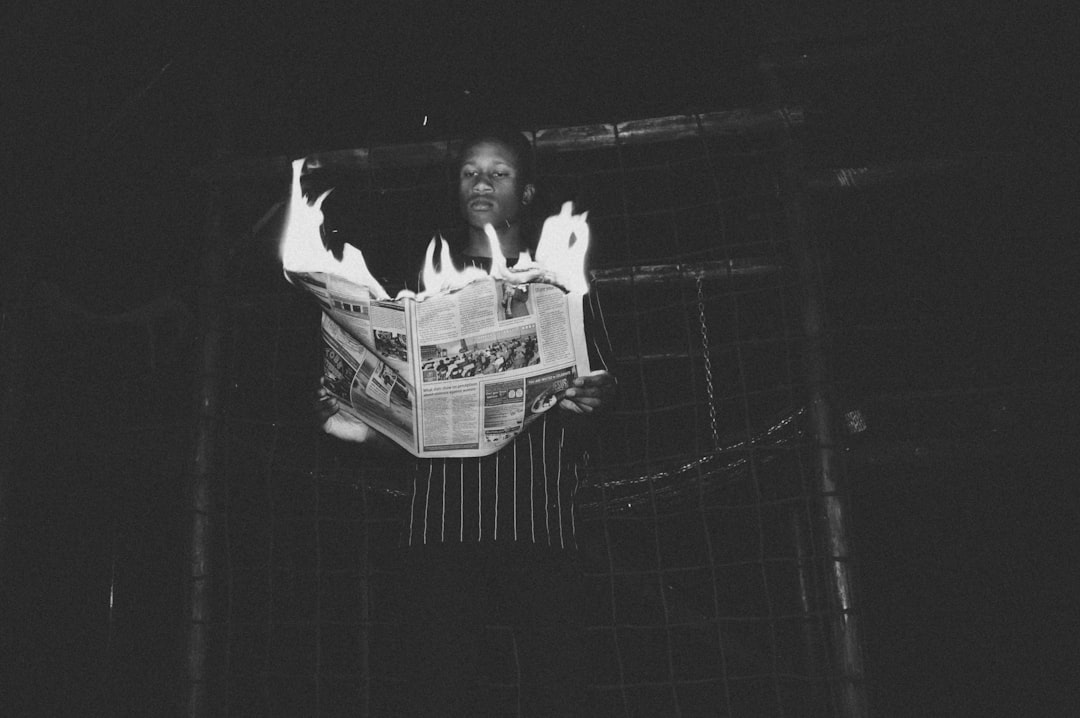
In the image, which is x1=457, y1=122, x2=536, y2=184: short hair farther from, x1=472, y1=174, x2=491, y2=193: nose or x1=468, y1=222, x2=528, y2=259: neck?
x1=468, y1=222, x2=528, y2=259: neck

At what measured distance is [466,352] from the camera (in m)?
1.74

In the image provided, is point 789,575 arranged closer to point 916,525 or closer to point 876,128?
point 916,525

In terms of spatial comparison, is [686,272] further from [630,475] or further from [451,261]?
[451,261]

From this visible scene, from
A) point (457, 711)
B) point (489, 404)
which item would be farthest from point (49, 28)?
point (457, 711)

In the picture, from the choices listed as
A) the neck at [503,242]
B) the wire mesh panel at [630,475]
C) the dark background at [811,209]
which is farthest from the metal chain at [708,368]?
the neck at [503,242]

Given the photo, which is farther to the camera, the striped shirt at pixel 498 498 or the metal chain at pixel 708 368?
the metal chain at pixel 708 368

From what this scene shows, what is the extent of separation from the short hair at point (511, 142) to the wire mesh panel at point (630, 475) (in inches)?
5.2

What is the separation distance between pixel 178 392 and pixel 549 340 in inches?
68.8

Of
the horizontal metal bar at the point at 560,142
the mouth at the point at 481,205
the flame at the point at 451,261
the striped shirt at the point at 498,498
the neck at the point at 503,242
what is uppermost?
the horizontal metal bar at the point at 560,142

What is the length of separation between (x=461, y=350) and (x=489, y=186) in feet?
2.01

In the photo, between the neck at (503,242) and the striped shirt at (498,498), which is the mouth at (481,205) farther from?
the striped shirt at (498,498)

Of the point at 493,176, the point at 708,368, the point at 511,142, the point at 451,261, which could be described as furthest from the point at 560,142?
the point at 708,368

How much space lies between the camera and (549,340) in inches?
68.6

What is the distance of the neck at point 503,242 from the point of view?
209 cm
